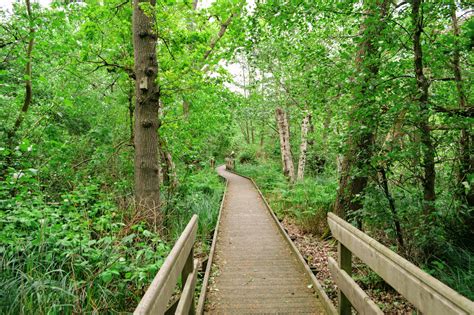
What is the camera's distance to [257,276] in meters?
4.50

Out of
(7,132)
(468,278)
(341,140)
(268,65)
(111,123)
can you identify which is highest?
(268,65)

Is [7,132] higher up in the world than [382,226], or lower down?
higher up

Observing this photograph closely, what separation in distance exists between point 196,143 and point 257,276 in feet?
17.3

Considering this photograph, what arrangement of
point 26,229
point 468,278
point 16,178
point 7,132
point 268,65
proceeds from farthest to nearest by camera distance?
point 268,65, point 7,132, point 26,229, point 16,178, point 468,278

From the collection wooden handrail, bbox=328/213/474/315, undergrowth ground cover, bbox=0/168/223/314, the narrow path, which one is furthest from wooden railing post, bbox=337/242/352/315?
undergrowth ground cover, bbox=0/168/223/314

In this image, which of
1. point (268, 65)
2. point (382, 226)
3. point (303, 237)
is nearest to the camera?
point (382, 226)

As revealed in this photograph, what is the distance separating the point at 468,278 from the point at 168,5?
23.3ft

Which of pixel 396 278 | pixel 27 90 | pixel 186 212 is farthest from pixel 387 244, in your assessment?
pixel 27 90

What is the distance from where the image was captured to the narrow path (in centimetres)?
Result: 357

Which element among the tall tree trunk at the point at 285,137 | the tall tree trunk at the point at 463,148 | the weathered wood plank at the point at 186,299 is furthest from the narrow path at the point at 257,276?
the tall tree trunk at the point at 285,137

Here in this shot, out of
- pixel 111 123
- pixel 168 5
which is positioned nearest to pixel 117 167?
pixel 111 123

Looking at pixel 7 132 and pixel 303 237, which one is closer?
pixel 7 132

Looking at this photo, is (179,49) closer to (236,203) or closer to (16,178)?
(16,178)

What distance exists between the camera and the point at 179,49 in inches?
238
